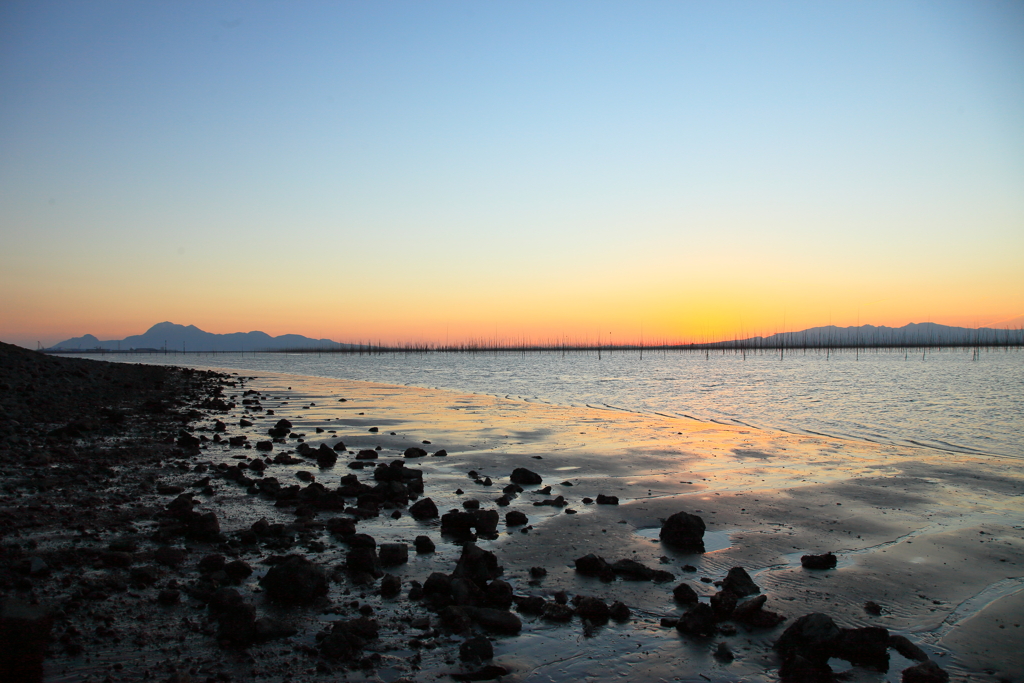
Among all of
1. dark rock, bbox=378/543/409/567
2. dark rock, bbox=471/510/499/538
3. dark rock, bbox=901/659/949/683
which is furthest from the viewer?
dark rock, bbox=471/510/499/538

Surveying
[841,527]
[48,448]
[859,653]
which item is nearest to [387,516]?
[859,653]

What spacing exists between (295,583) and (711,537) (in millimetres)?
5736

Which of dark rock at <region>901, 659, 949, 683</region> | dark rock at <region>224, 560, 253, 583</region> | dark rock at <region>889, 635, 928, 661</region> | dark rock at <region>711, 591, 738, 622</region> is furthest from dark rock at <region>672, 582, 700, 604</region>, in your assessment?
dark rock at <region>224, 560, 253, 583</region>

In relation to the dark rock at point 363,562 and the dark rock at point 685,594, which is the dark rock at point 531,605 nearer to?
the dark rock at point 685,594

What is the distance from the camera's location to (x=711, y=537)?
8383mm

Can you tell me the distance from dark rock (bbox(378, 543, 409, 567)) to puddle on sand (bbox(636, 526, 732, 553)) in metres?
3.50

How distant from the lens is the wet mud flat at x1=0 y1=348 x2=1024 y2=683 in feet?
16.2

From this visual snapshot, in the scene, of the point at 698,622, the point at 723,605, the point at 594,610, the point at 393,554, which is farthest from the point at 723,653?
the point at 393,554

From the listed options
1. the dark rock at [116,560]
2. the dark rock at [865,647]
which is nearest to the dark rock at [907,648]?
the dark rock at [865,647]

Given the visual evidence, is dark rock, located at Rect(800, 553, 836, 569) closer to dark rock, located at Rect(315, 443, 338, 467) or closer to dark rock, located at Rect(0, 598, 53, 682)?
dark rock, located at Rect(0, 598, 53, 682)

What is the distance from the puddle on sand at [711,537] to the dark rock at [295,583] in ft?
15.1

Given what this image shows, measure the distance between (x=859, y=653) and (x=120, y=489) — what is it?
35.8 ft

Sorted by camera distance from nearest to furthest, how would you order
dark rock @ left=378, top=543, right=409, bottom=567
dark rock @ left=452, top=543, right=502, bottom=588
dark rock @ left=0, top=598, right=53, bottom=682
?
dark rock @ left=0, top=598, right=53, bottom=682 → dark rock @ left=452, top=543, right=502, bottom=588 → dark rock @ left=378, top=543, right=409, bottom=567

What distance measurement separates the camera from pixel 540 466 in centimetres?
1342
